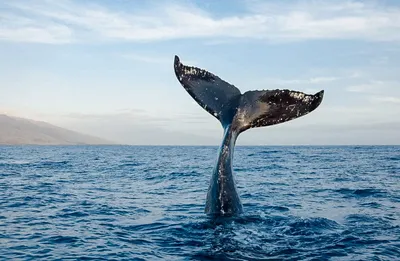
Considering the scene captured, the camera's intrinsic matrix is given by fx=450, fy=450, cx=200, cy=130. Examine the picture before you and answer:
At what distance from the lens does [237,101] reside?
35.0 feet

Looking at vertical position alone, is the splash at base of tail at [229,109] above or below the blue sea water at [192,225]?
above

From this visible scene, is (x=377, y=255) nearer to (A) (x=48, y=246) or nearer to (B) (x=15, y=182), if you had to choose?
(A) (x=48, y=246)

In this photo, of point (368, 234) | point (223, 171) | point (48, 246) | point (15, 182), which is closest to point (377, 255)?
point (368, 234)

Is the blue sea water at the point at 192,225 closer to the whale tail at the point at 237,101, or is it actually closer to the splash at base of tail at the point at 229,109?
the splash at base of tail at the point at 229,109

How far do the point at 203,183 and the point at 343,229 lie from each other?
1130cm

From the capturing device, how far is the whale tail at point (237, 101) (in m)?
9.95

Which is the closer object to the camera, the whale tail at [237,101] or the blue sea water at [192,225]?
the blue sea water at [192,225]

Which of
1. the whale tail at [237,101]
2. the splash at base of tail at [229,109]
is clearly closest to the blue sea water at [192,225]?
the splash at base of tail at [229,109]

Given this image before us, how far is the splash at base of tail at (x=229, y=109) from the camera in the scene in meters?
9.91

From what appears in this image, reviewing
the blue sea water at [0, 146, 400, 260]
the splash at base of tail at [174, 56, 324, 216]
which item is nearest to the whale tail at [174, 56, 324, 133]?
the splash at base of tail at [174, 56, 324, 216]

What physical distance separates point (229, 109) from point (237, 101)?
0.89 feet

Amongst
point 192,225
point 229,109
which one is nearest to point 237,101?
point 229,109

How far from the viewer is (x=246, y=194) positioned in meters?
16.5

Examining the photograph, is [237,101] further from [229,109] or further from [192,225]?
[192,225]
